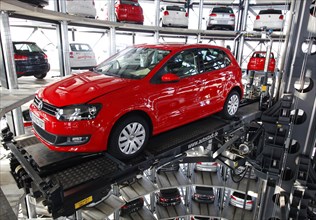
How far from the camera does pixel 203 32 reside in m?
10.8

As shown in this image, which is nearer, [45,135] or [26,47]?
[45,135]

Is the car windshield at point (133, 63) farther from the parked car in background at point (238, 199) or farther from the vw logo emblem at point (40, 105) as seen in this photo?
the parked car in background at point (238, 199)

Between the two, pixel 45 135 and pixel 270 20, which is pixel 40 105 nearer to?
pixel 45 135

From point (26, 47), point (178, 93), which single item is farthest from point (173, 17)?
point (178, 93)

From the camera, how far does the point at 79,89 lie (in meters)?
3.13

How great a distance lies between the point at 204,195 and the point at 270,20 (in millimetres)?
8385

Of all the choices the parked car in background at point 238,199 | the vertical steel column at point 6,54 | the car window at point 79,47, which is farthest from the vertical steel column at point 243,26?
the vertical steel column at point 6,54

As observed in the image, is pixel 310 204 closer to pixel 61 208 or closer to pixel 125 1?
pixel 61 208

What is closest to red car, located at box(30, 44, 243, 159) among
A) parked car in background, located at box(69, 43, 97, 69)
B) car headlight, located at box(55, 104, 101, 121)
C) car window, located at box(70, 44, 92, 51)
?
car headlight, located at box(55, 104, 101, 121)

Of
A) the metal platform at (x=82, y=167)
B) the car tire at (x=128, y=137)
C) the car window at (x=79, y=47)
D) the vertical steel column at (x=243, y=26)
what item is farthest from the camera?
the vertical steel column at (x=243, y=26)

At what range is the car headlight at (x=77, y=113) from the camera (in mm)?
2846

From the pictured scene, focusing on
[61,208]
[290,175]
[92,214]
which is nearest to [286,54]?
[290,175]

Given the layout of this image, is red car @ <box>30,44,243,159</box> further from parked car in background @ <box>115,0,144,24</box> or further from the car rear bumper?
parked car in background @ <box>115,0,144,24</box>

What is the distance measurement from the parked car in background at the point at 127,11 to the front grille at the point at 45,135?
23.2 feet
